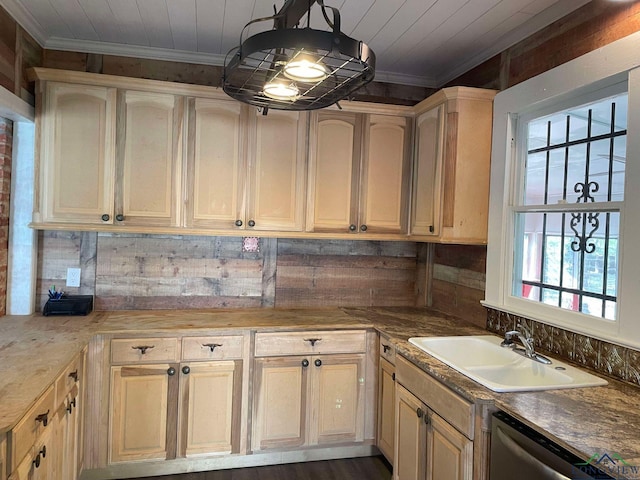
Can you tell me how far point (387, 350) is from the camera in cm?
267

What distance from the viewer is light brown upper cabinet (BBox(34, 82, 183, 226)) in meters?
2.61

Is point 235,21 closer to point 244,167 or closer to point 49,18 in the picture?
point 244,167

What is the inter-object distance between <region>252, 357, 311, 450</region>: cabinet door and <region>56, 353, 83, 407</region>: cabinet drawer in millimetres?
933

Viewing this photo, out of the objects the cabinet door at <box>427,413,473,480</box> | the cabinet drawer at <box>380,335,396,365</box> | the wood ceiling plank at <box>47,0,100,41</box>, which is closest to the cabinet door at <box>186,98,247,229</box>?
the wood ceiling plank at <box>47,0,100,41</box>

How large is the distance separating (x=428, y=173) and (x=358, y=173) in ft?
1.53

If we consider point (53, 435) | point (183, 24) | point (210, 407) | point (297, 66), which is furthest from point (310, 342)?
point (183, 24)

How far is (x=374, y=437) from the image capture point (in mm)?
2836

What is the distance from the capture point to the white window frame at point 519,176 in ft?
5.90

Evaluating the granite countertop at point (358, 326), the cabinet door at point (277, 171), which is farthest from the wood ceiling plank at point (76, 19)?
the granite countertop at point (358, 326)

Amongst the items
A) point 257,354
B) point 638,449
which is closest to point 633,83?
point 638,449

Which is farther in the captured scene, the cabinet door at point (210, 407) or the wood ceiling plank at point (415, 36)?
the cabinet door at point (210, 407)

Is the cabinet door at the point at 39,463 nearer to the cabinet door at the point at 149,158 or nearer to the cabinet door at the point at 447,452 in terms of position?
the cabinet door at the point at 149,158

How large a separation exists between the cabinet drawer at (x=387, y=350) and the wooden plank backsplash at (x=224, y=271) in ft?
2.21
